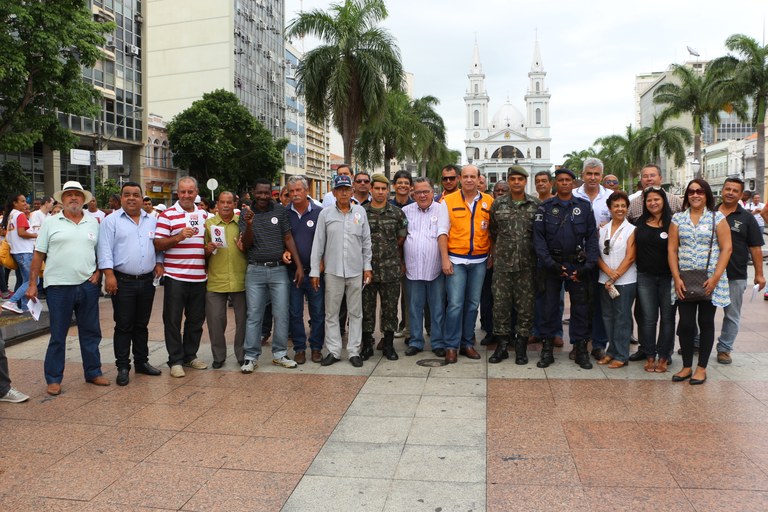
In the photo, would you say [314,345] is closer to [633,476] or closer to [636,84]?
[633,476]

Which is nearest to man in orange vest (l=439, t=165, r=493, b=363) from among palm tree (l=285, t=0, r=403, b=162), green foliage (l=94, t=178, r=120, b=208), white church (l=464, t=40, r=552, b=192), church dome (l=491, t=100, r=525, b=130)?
palm tree (l=285, t=0, r=403, b=162)

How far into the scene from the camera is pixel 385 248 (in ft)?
21.9

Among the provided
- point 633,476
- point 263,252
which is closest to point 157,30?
point 263,252

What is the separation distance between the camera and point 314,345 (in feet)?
22.6

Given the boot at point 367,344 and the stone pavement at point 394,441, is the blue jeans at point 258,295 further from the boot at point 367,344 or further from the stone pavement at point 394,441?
the boot at point 367,344

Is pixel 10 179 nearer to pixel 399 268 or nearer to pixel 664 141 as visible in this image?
pixel 399 268

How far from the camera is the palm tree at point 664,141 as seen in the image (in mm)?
50969

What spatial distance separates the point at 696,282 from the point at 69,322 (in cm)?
566

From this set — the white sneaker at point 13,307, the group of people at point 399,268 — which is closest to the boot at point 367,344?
the group of people at point 399,268

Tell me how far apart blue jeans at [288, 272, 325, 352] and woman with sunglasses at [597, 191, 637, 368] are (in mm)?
2964

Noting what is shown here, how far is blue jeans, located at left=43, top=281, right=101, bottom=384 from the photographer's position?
18.4 feet

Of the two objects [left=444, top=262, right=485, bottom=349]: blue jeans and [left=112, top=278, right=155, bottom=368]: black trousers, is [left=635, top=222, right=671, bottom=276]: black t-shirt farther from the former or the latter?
[left=112, top=278, right=155, bottom=368]: black trousers

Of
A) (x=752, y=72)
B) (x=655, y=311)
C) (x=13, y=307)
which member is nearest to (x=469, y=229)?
(x=655, y=311)

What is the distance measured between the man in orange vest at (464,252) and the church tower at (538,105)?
501 feet
